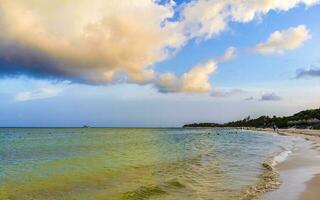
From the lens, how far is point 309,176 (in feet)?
58.4

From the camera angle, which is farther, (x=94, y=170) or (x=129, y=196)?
(x=94, y=170)

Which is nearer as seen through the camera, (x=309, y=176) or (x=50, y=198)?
(x=50, y=198)

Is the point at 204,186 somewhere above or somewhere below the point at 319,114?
below

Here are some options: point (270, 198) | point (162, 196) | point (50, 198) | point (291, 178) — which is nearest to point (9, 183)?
point (50, 198)

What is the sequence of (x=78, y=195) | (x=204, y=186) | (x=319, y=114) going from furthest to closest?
(x=319, y=114)
(x=204, y=186)
(x=78, y=195)

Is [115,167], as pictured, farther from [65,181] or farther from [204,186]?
[204,186]

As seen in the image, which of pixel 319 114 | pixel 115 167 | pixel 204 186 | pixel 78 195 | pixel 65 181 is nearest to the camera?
pixel 78 195

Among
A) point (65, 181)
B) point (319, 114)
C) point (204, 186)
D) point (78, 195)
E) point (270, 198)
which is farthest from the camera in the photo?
point (319, 114)

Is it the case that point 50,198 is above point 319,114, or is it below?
below

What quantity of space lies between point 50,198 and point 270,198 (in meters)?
8.11

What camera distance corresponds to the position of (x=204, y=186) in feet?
54.3

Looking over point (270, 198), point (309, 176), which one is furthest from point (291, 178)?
point (270, 198)

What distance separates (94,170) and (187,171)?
556 cm

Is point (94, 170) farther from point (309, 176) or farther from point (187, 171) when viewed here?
point (309, 176)
